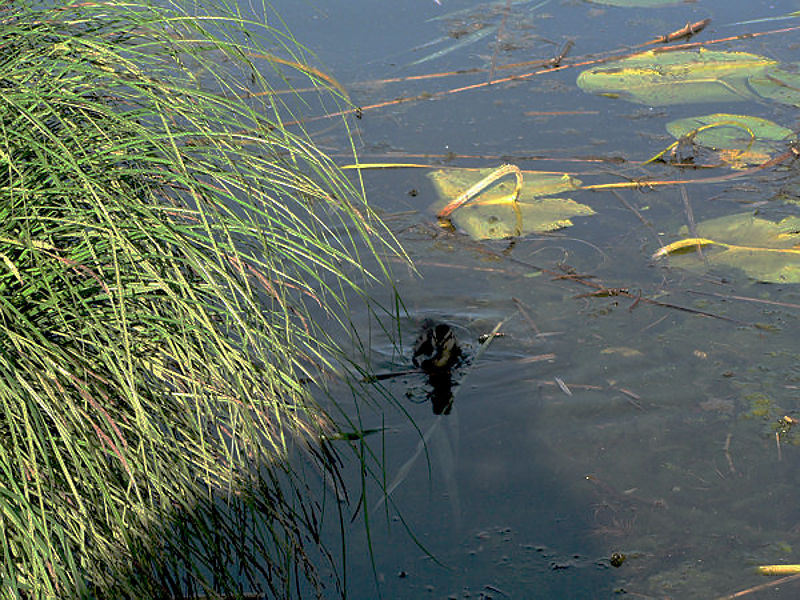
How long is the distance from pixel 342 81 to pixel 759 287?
8.43 ft

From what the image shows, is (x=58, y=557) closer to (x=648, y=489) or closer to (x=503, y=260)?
(x=648, y=489)

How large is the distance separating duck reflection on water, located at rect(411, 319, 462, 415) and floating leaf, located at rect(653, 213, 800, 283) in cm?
93

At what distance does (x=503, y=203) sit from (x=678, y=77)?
1537mm

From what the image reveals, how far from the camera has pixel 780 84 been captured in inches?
189

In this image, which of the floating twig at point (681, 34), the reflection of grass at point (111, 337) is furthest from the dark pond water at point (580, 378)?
the floating twig at point (681, 34)

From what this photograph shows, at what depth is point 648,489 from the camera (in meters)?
2.62

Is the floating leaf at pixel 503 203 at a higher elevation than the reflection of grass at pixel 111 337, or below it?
higher

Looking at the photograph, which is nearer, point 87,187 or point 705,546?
point 87,187

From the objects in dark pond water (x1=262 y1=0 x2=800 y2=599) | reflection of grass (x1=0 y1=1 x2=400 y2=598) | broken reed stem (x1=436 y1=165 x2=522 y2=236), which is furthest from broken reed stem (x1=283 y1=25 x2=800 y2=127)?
reflection of grass (x1=0 y1=1 x2=400 y2=598)

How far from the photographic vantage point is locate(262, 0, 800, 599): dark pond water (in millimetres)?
2439

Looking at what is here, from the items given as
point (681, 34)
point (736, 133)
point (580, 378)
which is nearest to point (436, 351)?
point (580, 378)

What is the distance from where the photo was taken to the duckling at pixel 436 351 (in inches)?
123

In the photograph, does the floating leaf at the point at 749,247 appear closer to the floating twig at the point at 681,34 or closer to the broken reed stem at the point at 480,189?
the broken reed stem at the point at 480,189

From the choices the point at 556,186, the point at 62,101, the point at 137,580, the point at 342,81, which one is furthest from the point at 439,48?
the point at 137,580
